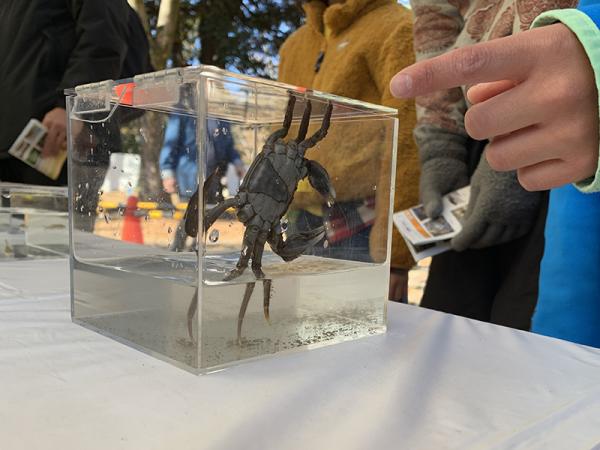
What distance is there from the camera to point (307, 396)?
20.0 inches

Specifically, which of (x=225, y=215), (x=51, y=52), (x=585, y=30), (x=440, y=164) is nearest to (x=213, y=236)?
(x=225, y=215)

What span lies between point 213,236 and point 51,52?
1.68 metres

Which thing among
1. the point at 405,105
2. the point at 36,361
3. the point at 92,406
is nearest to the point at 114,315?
the point at 36,361

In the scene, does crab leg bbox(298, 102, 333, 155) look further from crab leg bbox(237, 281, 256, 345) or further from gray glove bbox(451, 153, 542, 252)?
gray glove bbox(451, 153, 542, 252)

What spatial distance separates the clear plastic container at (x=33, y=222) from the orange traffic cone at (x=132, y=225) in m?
0.84

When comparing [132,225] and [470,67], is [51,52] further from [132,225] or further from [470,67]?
[470,67]

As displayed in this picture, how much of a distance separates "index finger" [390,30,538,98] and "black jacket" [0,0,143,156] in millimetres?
1547

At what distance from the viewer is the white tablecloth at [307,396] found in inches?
16.5

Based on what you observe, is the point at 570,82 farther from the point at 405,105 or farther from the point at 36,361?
the point at 405,105

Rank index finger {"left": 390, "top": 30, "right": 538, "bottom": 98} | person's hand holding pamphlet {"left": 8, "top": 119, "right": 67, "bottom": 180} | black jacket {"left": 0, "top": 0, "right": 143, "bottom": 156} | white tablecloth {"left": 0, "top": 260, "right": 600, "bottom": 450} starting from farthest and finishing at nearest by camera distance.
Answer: black jacket {"left": 0, "top": 0, "right": 143, "bottom": 156}, person's hand holding pamphlet {"left": 8, "top": 119, "right": 67, "bottom": 180}, index finger {"left": 390, "top": 30, "right": 538, "bottom": 98}, white tablecloth {"left": 0, "top": 260, "right": 600, "bottom": 450}

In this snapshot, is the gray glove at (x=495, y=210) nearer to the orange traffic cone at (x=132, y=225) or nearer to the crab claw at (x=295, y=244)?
the crab claw at (x=295, y=244)

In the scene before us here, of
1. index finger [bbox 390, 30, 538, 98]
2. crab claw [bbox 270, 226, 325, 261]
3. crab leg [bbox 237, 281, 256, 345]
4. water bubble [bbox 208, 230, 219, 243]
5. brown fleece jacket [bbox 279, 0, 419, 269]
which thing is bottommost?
crab leg [bbox 237, 281, 256, 345]

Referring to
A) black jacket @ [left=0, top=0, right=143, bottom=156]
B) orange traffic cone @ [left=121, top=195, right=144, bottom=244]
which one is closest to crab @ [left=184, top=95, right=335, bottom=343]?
orange traffic cone @ [left=121, top=195, right=144, bottom=244]

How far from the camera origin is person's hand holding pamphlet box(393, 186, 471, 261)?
1276 millimetres
